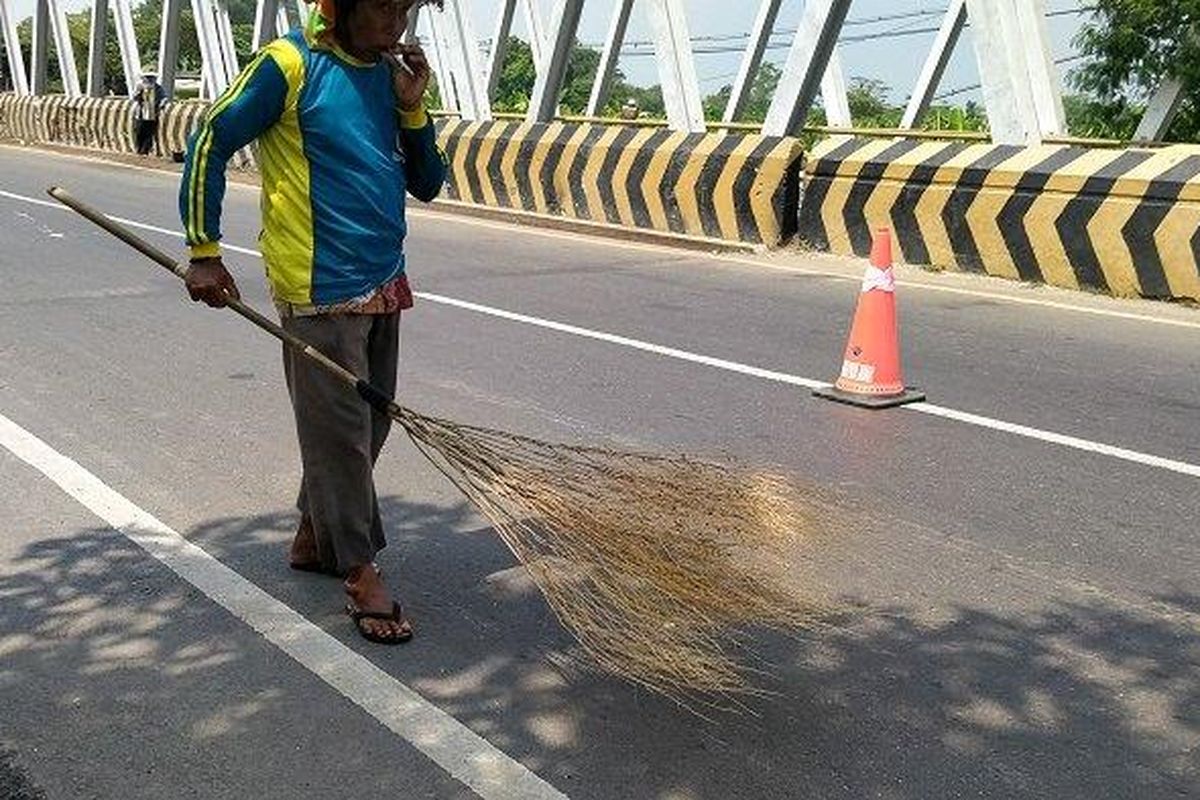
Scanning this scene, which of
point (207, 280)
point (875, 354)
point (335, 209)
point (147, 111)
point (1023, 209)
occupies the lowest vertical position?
Answer: point (147, 111)

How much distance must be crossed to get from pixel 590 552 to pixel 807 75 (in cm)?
1001

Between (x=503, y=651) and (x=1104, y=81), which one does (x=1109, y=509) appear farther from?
(x=1104, y=81)

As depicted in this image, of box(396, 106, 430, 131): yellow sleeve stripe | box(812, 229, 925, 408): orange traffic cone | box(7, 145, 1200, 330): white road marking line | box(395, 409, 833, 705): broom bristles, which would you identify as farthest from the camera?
box(7, 145, 1200, 330): white road marking line

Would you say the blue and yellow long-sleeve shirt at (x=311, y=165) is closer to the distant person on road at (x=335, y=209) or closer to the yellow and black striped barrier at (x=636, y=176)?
the distant person on road at (x=335, y=209)

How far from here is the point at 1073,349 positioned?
7715 millimetres

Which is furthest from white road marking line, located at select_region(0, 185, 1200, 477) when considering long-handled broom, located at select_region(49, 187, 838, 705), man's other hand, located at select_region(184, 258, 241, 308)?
man's other hand, located at select_region(184, 258, 241, 308)

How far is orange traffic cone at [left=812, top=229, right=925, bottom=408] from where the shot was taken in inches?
249

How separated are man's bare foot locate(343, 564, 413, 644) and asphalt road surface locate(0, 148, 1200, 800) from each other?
0.06 metres

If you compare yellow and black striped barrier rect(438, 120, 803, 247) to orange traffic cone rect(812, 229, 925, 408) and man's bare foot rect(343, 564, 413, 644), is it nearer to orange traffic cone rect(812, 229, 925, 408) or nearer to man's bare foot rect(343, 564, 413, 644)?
orange traffic cone rect(812, 229, 925, 408)

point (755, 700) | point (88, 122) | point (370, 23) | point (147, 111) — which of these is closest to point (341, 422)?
point (370, 23)

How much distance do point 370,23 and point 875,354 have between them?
3592 millimetres

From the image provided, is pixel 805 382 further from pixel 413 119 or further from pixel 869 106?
pixel 869 106

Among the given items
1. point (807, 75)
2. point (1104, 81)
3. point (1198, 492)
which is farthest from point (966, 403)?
point (1104, 81)

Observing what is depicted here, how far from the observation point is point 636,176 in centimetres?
1339
